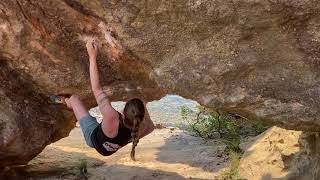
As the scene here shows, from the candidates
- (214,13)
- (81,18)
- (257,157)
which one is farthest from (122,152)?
(214,13)

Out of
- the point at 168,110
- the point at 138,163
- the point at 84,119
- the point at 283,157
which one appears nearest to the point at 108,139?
the point at 84,119

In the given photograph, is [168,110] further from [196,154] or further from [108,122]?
[108,122]

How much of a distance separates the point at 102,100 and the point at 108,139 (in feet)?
1.75

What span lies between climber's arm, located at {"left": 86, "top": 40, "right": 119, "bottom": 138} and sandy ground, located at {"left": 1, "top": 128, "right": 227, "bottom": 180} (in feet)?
9.09

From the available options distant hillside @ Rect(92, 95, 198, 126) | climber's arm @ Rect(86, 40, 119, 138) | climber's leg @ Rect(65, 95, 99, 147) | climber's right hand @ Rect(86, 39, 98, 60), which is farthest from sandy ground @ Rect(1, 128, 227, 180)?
distant hillside @ Rect(92, 95, 198, 126)

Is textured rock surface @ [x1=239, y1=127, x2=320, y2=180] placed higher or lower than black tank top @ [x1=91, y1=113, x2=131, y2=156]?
lower

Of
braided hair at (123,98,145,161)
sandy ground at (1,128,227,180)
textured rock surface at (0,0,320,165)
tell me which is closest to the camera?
textured rock surface at (0,0,320,165)

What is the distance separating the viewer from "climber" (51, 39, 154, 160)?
6.24 metres

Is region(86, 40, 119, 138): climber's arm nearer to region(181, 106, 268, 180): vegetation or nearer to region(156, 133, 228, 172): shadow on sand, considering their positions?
region(156, 133, 228, 172): shadow on sand

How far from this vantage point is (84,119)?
6680mm

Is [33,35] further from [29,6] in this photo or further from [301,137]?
[301,137]

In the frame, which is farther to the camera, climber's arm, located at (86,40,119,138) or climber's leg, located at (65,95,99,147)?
climber's leg, located at (65,95,99,147)

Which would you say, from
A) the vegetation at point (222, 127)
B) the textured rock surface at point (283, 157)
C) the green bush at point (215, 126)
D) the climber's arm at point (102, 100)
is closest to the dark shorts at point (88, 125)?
Answer: the climber's arm at point (102, 100)

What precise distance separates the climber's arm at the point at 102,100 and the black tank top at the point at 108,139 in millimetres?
129
